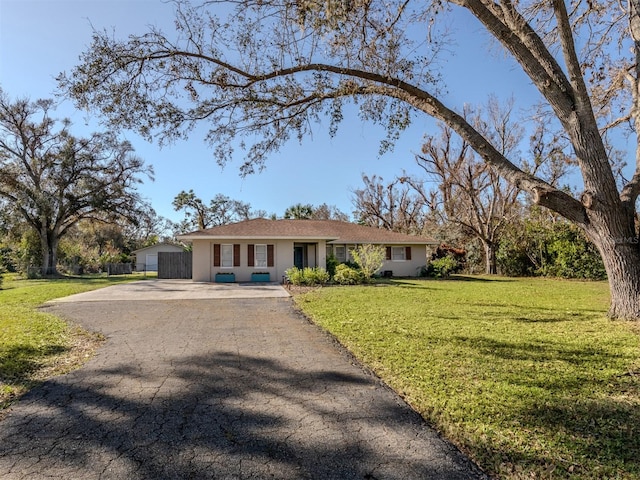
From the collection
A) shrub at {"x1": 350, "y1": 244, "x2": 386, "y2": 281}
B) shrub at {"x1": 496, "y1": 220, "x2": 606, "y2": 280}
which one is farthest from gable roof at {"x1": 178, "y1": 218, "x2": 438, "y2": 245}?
shrub at {"x1": 496, "y1": 220, "x2": 606, "y2": 280}

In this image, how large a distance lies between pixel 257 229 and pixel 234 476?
733 inches

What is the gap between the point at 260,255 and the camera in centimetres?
2017

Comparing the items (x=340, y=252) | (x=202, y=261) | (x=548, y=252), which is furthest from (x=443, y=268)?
(x=202, y=261)

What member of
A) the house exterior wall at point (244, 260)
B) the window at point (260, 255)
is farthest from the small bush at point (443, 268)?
the window at point (260, 255)

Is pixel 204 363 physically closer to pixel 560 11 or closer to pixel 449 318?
pixel 449 318

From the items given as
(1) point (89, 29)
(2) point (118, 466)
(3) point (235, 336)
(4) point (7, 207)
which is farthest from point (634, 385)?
(4) point (7, 207)

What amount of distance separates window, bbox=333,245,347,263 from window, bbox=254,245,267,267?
19.1 feet

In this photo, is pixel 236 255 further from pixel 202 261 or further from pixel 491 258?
pixel 491 258

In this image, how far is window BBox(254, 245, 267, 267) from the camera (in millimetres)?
20109

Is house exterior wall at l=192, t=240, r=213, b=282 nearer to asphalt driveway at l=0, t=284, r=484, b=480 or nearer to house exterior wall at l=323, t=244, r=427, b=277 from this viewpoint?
house exterior wall at l=323, t=244, r=427, b=277

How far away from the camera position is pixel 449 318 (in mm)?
8359

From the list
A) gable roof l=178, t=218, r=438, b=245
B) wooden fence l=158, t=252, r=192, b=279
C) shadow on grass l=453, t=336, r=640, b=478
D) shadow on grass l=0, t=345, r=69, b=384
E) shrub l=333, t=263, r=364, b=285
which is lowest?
shadow on grass l=453, t=336, r=640, b=478

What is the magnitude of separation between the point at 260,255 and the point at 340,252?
6.37 metres

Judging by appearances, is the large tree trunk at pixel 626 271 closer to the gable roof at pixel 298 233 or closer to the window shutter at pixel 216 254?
the gable roof at pixel 298 233
